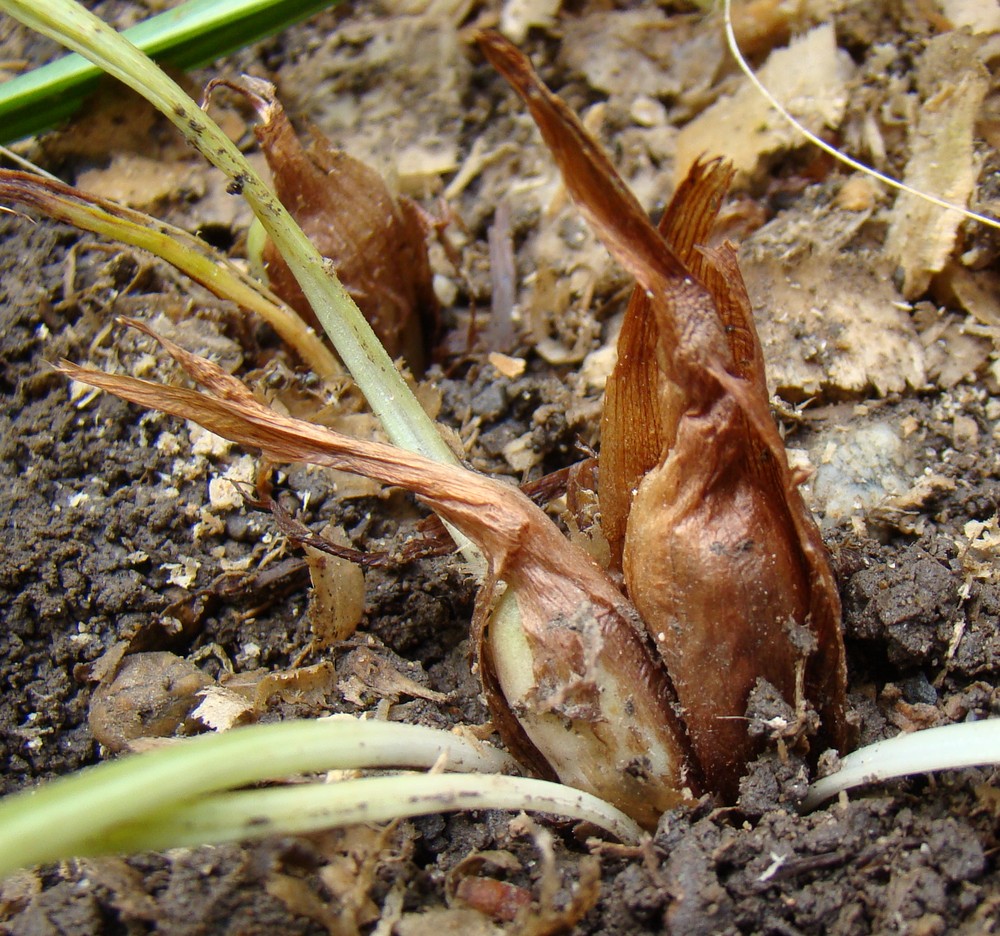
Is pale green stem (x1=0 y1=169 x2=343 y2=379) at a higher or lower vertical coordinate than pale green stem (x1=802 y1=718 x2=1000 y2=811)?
higher

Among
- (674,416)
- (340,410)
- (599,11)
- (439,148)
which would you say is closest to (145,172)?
(439,148)

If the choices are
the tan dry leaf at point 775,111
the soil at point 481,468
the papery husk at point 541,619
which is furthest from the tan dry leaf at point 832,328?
the papery husk at point 541,619

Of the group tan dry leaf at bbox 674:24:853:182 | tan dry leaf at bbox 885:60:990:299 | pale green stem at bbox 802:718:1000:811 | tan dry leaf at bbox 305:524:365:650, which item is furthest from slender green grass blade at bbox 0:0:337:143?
pale green stem at bbox 802:718:1000:811

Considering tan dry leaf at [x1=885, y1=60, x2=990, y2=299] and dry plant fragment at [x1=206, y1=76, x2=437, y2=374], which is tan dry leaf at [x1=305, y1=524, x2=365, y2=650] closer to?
dry plant fragment at [x1=206, y1=76, x2=437, y2=374]

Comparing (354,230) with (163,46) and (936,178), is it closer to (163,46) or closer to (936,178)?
(163,46)

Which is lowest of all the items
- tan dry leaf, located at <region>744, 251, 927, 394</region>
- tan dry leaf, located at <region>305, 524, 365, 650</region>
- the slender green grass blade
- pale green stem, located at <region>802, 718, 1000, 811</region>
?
pale green stem, located at <region>802, 718, 1000, 811</region>

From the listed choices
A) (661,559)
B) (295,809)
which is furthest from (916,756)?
(295,809)
